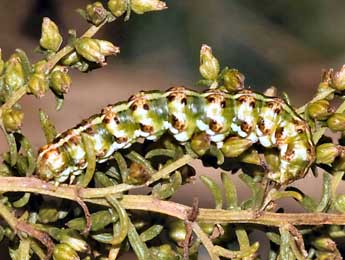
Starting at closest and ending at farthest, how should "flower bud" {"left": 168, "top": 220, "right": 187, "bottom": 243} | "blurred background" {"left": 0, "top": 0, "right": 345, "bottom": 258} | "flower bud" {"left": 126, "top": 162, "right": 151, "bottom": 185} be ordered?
"flower bud" {"left": 126, "top": 162, "right": 151, "bottom": 185}, "flower bud" {"left": 168, "top": 220, "right": 187, "bottom": 243}, "blurred background" {"left": 0, "top": 0, "right": 345, "bottom": 258}

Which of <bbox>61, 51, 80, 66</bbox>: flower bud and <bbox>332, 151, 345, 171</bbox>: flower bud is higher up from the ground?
<bbox>61, 51, 80, 66</bbox>: flower bud

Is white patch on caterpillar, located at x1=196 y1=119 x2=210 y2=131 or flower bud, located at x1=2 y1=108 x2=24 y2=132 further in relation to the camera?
white patch on caterpillar, located at x1=196 y1=119 x2=210 y2=131

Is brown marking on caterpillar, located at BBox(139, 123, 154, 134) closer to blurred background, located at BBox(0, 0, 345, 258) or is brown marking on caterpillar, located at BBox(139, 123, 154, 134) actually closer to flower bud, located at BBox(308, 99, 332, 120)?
flower bud, located at BBox(308, 99, 332, 120)

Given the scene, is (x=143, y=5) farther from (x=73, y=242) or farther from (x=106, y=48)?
(x=73, y=242)

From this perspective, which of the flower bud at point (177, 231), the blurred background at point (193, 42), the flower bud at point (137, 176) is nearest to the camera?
the flower bud at point (137, 176)

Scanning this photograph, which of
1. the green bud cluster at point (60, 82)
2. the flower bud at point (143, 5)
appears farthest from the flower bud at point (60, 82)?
the flower bud at point (143, 5)

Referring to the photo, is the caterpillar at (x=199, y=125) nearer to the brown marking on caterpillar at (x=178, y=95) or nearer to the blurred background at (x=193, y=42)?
the brown marking on caterpillar at (x=178, y=95)

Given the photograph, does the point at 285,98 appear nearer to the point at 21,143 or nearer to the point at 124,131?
the point at 124,131

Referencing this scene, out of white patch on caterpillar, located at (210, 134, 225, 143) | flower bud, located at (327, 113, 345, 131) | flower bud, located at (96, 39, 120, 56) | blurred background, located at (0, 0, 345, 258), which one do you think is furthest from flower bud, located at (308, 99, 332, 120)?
blurred background, located at (0, 0, 345, 258)
